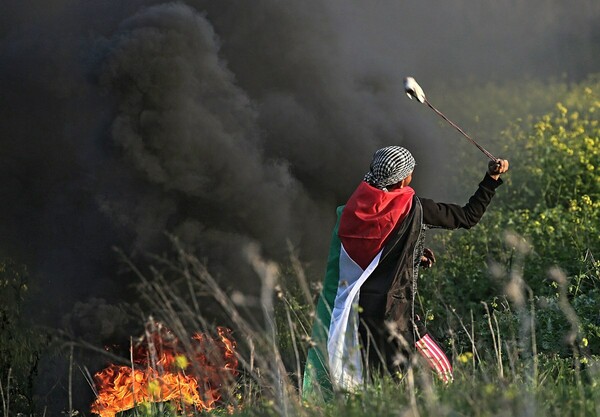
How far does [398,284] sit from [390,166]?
60 centimetres

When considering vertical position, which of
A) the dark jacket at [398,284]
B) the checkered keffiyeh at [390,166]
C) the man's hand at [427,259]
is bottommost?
the dark jacket at [398,284]

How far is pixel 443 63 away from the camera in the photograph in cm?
1272

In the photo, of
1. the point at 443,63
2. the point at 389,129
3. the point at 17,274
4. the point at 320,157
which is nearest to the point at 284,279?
the point at 320,157

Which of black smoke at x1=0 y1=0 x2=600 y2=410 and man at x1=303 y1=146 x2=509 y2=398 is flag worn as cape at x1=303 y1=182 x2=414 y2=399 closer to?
man at x1=303 y1=146 x2=509 y2=398

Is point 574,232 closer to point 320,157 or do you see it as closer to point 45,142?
point 320,157

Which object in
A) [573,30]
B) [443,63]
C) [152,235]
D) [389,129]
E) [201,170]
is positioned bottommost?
[152,235]

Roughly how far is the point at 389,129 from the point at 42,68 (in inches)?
103

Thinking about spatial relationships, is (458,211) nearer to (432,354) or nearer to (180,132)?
(432,354)

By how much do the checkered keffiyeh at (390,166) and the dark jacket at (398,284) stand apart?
18cm

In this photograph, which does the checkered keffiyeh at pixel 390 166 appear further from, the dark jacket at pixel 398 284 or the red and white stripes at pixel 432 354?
the red and white stripes at pixel 432 354

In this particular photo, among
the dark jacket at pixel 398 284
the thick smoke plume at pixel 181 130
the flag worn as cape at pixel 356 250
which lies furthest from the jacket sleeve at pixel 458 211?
the thick smoke plume at pixel 181 130

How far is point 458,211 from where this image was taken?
5191 mm

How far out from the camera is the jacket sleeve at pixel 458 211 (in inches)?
202

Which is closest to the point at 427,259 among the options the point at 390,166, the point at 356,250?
the point at 356,250
